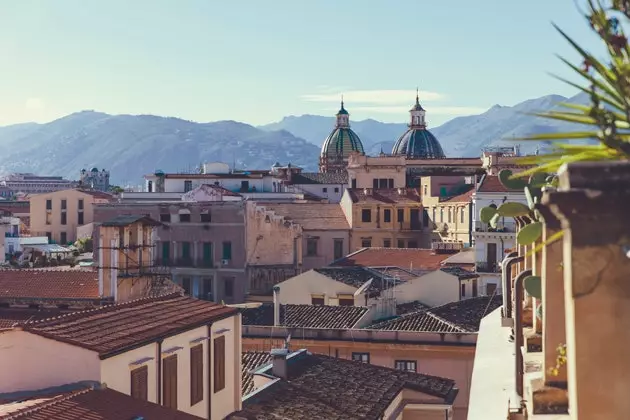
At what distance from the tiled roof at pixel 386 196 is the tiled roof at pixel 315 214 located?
1.61 meters

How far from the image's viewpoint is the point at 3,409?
44.4 ft

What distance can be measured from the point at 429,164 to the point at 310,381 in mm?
82506

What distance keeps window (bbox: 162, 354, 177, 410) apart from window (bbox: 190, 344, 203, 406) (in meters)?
0.68

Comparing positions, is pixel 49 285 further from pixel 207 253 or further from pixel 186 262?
pixel 186 262

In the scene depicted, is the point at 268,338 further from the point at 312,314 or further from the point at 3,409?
the point at 3,409

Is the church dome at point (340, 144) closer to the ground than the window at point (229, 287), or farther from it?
farther from it

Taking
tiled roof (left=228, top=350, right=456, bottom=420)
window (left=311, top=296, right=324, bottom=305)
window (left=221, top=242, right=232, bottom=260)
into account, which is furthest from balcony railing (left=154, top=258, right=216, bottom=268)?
tiled roof (left=228, top=350, right=456, bottom=420)

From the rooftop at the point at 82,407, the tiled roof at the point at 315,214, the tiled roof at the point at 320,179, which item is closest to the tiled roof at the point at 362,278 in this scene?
the rooftop at the point at 82,407

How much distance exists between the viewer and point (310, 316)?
1414 inches

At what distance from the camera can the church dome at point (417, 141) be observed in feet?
454

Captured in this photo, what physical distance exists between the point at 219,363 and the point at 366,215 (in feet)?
190

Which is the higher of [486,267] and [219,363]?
[486,267]

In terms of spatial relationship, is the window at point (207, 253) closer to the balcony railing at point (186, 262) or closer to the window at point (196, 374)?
the balcony railing at point (186, 262)

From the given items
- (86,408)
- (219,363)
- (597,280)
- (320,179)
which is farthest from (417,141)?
(597,280)
